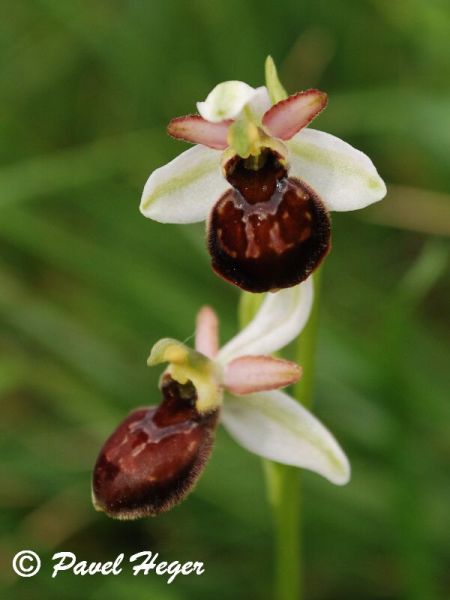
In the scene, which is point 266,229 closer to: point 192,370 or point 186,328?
point 192,370

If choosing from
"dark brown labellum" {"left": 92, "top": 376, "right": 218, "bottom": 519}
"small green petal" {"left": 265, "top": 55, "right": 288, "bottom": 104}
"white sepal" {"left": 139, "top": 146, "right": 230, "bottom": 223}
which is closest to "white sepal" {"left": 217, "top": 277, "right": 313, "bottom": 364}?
"dark brown labellum" {"left": 92, "top": 376, "right": 218, "bottom": 519}

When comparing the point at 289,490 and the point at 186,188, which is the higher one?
the point at 186,188

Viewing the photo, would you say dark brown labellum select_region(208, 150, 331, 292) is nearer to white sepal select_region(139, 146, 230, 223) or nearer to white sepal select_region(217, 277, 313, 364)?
white sepal select_region(139, 146, 230, 223)

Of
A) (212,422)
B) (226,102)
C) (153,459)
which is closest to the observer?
(226,102)

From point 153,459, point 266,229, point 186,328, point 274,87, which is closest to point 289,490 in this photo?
point 153,459

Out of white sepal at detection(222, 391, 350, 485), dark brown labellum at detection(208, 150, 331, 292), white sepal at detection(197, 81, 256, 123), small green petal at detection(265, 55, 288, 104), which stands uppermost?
small green petal at detection(265, 55, 288, 104)

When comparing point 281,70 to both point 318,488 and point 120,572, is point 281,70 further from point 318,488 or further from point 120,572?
point 120,572
